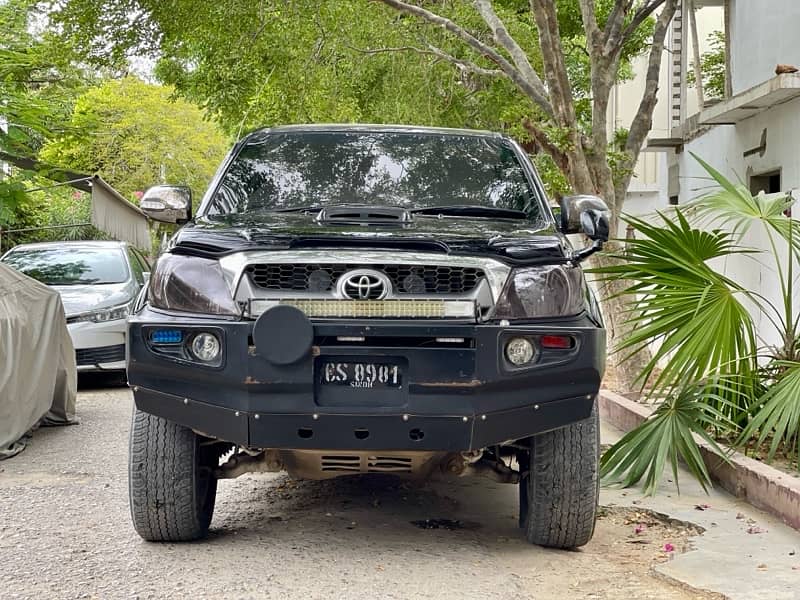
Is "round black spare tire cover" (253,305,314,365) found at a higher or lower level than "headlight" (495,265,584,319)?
lower

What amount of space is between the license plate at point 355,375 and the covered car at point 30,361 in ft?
13.3

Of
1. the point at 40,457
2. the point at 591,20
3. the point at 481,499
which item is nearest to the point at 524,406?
the point at 481,499

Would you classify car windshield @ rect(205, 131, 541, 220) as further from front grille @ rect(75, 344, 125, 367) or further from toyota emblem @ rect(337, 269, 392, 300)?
front grille @ rect(75, 344, 125, 367)

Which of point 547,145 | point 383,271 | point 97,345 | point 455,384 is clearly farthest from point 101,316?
point 455,384

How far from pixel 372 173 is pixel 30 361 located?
3.75m

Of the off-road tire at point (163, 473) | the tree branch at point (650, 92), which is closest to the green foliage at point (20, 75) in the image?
the tree branch at point (650, 92)

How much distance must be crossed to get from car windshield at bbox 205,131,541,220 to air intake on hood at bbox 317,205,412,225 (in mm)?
246

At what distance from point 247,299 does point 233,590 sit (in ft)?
3.69

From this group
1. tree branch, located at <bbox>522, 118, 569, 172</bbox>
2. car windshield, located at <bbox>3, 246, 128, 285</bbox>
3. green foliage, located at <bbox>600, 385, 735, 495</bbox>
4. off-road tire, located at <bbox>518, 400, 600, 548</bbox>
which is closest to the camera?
off-road tire, located at <bbox>518, 400, 600, 548</bbox>

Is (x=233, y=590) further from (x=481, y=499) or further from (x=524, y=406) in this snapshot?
(x=481, y=499)

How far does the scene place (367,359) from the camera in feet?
14.1

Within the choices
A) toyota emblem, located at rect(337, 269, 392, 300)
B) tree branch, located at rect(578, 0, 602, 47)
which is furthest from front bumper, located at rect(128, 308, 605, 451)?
tree branch, located at rect(578, 0, 602, 47)

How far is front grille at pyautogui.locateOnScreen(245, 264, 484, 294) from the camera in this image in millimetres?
4355

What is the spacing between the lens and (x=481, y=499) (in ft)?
20.3
